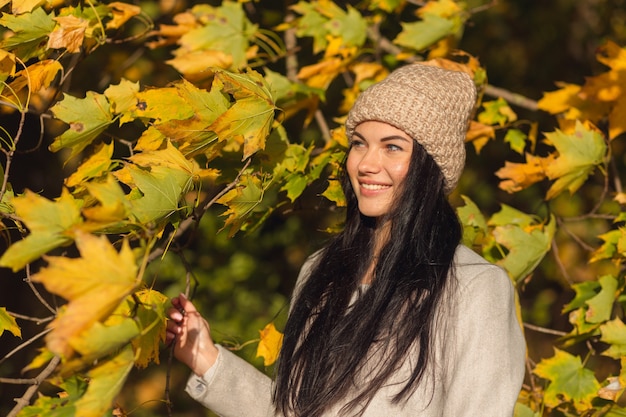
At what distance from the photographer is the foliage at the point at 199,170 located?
4.45 feet

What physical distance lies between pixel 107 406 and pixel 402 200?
3.03 ft

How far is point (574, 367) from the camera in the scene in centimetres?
243

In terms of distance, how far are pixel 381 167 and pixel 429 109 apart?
0.59 ft

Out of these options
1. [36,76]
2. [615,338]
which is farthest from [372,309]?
[36,76]

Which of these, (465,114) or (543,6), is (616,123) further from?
(543,6)

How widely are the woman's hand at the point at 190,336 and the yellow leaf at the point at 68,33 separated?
0.70 m

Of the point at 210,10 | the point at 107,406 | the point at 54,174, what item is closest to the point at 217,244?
the point at 54,174

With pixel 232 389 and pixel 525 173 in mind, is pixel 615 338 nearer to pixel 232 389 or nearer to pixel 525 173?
pixel 525 173

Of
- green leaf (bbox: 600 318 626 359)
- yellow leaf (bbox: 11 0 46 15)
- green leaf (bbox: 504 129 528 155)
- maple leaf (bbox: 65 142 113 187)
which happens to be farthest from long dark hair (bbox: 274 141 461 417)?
yellow leaf (bbox: 11 0 46 15)

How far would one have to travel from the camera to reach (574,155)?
8.13ft

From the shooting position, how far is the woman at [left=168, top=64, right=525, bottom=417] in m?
1.83

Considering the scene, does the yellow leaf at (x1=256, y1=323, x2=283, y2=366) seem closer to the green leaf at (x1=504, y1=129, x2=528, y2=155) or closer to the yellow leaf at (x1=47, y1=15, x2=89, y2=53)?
the yellow leaf at (x1=47, y1=15, x2=89, y2=53)

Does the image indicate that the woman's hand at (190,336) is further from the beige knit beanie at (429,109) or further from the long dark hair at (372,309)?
the beige knit beanie at (429,109)

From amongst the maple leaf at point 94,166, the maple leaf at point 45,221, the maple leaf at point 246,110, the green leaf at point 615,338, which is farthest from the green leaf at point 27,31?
the green leaf at point 615,338
